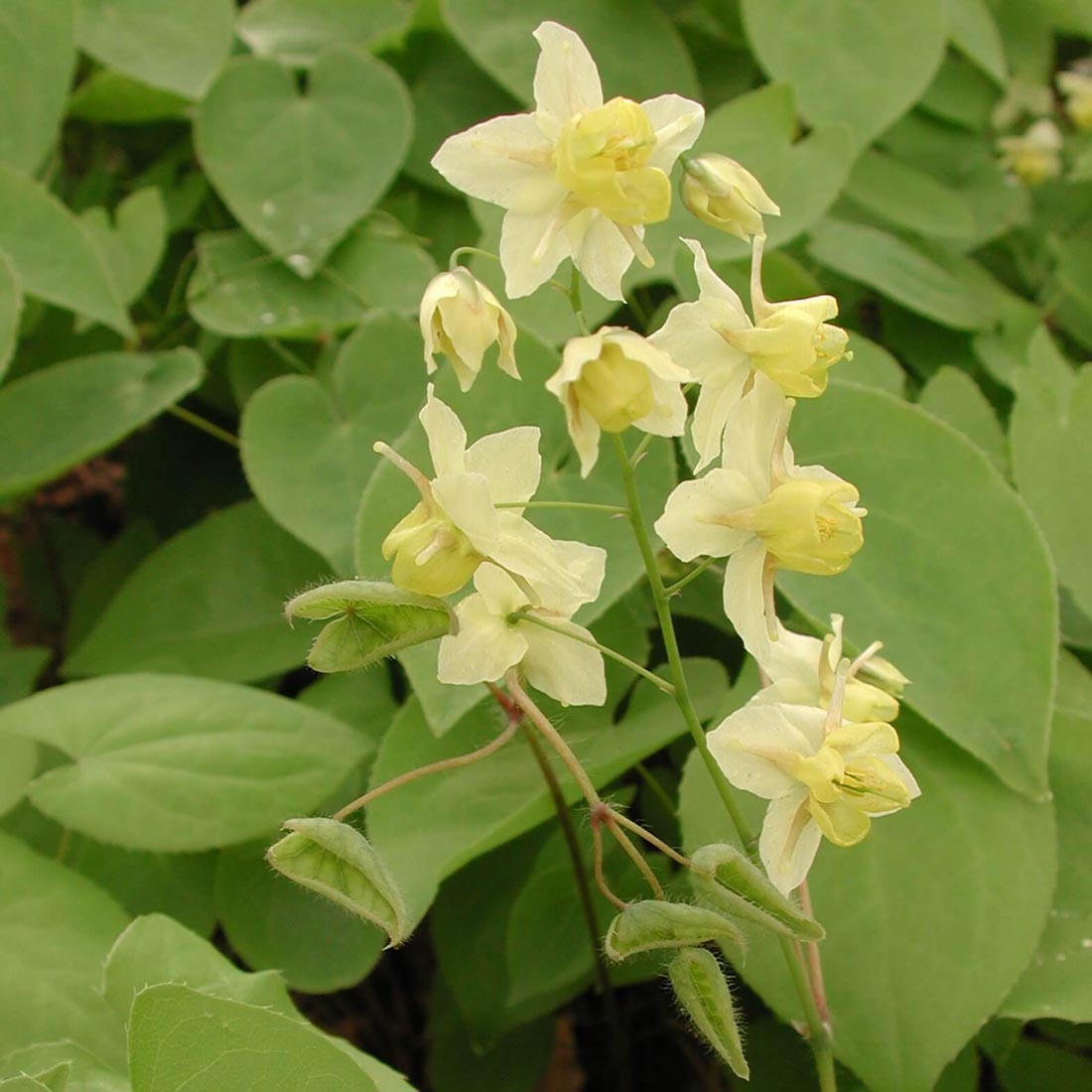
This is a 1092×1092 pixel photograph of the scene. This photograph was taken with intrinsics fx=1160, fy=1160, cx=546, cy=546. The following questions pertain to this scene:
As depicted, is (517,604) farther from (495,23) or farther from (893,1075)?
(495,23)

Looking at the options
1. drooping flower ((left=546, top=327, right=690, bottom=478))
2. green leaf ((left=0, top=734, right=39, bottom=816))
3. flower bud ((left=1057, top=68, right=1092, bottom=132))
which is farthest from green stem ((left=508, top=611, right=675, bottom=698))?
flower bud ((left=1057, top=68, right=1092, bottom=132))

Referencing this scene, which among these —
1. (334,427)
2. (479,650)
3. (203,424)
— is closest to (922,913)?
(479,650)

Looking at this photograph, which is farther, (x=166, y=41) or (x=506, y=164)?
(x=166, y=41)

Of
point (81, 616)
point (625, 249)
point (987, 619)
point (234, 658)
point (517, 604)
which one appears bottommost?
point (81, 616)

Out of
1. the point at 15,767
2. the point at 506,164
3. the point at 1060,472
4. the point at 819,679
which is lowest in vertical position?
the point at 15,767

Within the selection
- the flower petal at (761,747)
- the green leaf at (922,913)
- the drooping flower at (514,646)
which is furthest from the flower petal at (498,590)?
the green leaf at (922,913)

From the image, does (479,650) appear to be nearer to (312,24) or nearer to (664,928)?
(664,928)

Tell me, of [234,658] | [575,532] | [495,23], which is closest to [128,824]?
[234,658]
